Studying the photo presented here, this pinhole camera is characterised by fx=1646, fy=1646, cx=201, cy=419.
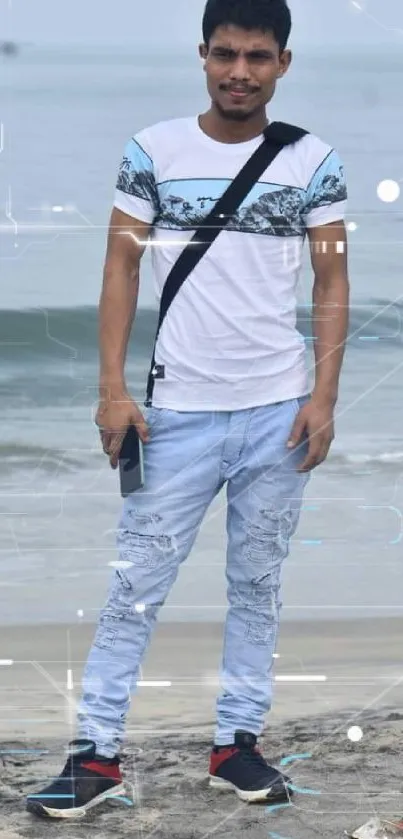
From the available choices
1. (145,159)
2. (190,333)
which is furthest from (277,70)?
(190,333)

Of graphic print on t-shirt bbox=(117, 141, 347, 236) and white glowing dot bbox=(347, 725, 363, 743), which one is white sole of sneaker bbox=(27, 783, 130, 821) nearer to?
white glowing dot bbox=(347, 725, 363, 743)

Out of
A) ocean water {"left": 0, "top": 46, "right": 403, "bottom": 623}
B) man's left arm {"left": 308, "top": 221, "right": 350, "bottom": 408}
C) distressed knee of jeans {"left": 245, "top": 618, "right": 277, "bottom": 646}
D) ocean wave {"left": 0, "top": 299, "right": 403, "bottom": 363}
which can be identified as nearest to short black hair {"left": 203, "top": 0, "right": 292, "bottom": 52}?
ocean water {"left": 0, "top": 46, "right": 403, "bottom": 623}

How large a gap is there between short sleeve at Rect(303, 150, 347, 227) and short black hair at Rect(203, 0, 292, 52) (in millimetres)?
258

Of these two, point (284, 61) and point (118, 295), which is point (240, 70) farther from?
point (118, 295)

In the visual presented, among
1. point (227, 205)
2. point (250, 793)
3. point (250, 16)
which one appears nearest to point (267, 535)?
point (250, 793)

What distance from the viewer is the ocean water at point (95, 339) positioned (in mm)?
3529

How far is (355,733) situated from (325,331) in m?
1.02

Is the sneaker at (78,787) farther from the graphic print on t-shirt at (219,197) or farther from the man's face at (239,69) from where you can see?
the man's face at (239,69)

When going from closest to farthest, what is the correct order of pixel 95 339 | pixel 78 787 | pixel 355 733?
pixel 78 787 → pixel 95 339 → pixel 355 733

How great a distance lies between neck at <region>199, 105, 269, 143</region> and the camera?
3.19m

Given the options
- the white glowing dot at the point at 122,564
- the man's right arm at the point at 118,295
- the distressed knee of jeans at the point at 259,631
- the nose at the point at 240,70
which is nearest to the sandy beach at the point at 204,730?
the distressed knee of jeans at the point at 259,631

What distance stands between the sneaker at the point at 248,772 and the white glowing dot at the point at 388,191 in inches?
47.1

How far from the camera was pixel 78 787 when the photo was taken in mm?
3244

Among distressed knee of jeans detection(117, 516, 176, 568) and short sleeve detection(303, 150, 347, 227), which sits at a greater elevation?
short sleeve detection(303, 150, 347, 227)
